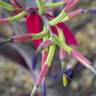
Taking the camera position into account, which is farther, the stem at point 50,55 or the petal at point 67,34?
the petal at point 67,34

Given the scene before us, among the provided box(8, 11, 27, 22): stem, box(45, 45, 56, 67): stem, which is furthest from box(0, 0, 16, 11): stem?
box(45, 45, 56, 67): stem

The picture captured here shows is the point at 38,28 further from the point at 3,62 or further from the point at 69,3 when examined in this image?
the point at 3,62

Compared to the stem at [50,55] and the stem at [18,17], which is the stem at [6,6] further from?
the stem at [50,55]

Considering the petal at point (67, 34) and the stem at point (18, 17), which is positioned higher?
the stem at point (18, 17)

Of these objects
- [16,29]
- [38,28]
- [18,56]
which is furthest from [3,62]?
[38,28]

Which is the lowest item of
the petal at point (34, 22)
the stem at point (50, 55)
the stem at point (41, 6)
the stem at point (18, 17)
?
the stem at point (50, 55)

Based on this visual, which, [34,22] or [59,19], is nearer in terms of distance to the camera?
[59,19]

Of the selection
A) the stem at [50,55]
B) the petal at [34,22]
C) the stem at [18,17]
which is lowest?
the stem at [50,55]

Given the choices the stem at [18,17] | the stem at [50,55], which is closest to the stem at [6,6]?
the stem at [18,17]

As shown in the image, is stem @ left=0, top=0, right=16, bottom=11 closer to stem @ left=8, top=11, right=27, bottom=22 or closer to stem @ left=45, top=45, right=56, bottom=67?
stem @ left=8, top=11, right=27, bottom=22

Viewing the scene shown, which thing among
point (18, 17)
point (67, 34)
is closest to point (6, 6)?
point (18, 17)

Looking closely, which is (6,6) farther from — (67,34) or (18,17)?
(67,34)
